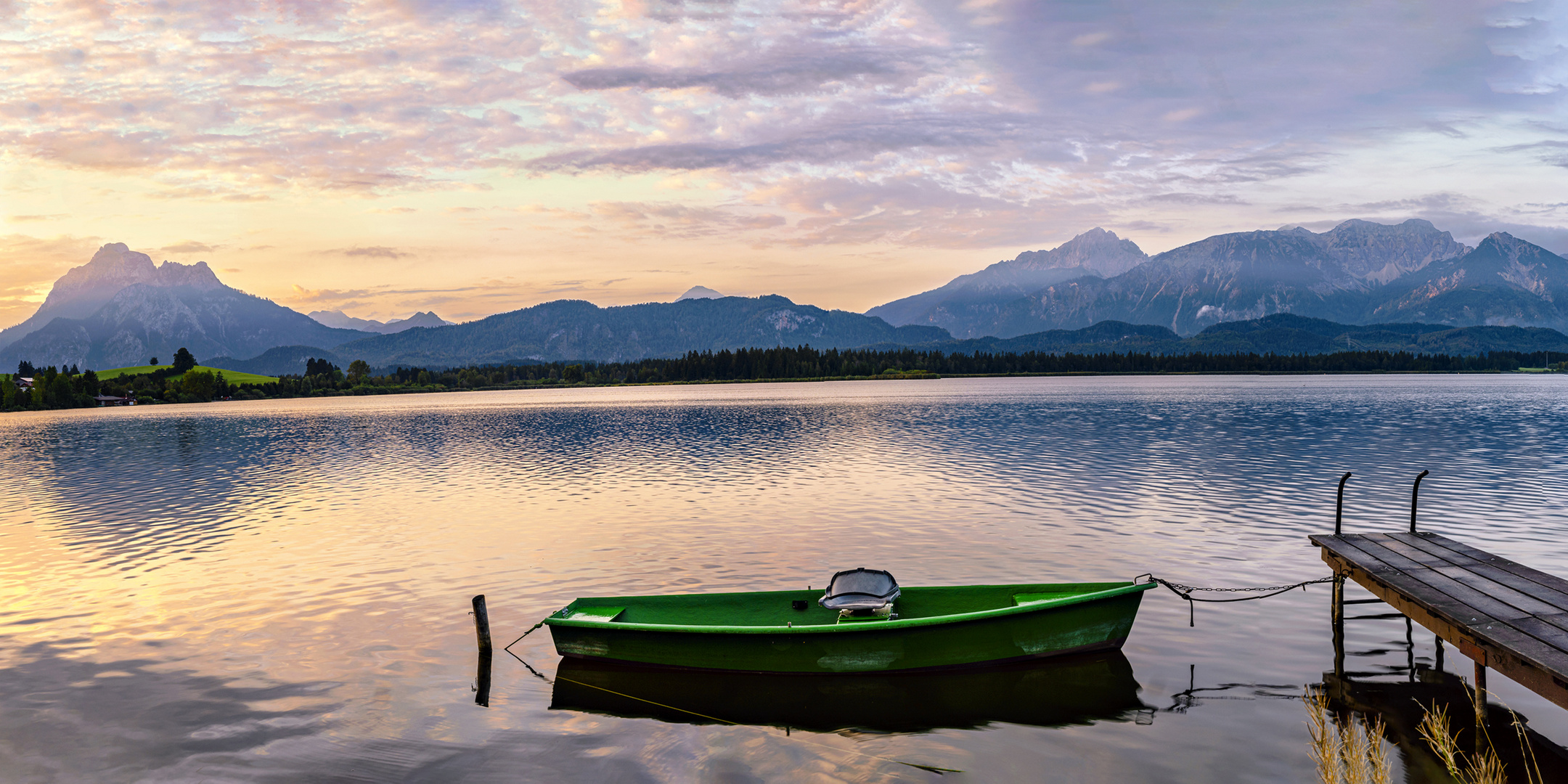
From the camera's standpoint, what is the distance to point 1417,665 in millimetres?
23094

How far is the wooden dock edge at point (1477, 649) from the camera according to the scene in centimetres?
1522

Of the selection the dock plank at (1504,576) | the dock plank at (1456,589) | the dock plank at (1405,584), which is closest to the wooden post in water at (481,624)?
the dock plank at (1405,584)

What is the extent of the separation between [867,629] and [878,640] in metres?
0.46

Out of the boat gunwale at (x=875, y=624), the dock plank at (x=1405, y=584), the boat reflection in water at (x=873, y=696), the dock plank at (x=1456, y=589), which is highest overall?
the dock plank at (x=1456, y=589)

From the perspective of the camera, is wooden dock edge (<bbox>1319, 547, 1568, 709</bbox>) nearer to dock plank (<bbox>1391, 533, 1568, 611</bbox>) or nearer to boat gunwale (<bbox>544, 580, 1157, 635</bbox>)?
dock plank (<bbox>1391, 533, 1568, 611</bbox>)

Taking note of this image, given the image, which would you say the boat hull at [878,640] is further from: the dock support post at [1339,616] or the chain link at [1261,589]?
the dock support post at [1339,616]

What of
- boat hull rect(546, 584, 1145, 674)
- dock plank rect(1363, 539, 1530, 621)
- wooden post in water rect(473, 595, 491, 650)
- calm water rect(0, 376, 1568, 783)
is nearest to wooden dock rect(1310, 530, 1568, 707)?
dock plank rect(1363, 539, 1530, 621)

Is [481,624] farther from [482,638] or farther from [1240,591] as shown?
[1240,591]

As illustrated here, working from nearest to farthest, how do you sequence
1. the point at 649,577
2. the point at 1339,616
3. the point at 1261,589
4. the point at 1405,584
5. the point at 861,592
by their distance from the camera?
the point at 1405,584, the point at 861,592, the point at 1339,616, the point at 1261,589, the point at 649,577

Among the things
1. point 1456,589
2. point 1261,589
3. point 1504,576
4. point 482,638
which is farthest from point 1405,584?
point 482,638

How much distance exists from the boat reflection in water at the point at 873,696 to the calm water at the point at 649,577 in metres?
0.16

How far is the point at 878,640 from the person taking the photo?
2183cm

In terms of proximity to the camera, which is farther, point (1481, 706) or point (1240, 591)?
point (1240, 591)

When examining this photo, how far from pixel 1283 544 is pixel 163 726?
39.2 metres
